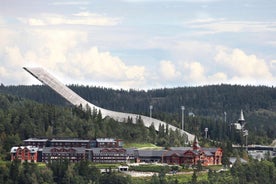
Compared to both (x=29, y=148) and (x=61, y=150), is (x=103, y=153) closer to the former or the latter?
(x=61, y=150)

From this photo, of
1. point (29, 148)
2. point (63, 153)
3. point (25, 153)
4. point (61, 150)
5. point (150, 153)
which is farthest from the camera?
point (150, 153)

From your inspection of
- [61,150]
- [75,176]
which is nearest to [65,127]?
[61,150]

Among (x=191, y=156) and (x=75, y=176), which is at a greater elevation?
(x=191, y=156)

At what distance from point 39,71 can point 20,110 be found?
11.8 meters

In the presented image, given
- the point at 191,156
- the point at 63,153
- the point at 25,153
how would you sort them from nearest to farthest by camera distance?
the point at 25,153
the point at 63,153
the point at 191,156

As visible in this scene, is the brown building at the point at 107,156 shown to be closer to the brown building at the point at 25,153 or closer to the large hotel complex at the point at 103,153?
the large hotel complex at the point at 103,153

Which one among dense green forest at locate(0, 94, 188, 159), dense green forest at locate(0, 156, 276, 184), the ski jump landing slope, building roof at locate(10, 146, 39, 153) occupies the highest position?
the ski jump landing slope

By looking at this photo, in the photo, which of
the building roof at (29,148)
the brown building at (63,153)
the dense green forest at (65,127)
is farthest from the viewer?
the dense green forest at (65,127)

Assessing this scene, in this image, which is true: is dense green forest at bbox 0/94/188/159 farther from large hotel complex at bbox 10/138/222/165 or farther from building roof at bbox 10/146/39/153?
large hotel complex at bbox 10/138/222/165

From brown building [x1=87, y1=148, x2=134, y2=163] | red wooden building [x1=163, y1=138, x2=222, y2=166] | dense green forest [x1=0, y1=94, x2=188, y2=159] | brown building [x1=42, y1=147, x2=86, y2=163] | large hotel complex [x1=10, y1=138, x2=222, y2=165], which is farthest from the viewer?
dense green forest [x1=0, y1=94, x2=188, y2=159]

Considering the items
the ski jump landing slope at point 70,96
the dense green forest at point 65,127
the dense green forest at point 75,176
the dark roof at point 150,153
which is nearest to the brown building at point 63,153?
the dense green forest at point 65,127

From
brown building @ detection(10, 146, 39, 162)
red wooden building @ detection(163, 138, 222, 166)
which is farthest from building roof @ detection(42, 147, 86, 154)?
red wooden building @ detection(163, 138, 222, 166)

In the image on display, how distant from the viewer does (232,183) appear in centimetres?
10006

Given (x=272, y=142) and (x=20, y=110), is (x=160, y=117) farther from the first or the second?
(x=20, y=110)
